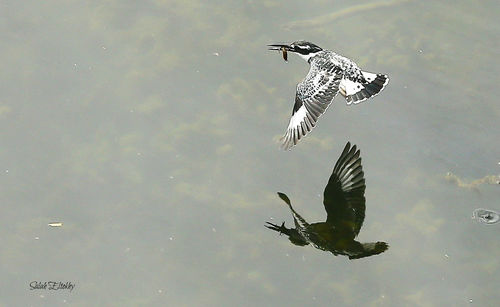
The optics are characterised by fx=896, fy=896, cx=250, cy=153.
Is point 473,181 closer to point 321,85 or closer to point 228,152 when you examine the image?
point 321,85

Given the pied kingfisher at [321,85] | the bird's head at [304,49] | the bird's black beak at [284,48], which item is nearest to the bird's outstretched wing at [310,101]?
the pied kingfisher at [321,85]

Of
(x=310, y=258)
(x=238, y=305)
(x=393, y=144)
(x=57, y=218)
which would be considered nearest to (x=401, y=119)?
(x=393, y=144)

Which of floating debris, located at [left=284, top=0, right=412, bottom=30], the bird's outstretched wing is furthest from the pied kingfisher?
floating debris, located at [left=284, top=0, right=412, bottom=30]

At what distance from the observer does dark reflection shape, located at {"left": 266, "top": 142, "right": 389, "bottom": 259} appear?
827 cm

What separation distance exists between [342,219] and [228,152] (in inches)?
52.8

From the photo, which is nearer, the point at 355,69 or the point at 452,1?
the point at 355,69

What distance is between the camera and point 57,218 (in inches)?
328

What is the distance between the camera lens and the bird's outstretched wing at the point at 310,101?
8.72 m

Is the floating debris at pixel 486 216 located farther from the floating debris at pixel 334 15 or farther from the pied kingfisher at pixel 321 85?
the floating debris at pixel 334 15

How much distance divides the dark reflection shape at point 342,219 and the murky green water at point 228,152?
8cm

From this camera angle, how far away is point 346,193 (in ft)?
28.4

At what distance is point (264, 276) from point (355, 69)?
2.53m

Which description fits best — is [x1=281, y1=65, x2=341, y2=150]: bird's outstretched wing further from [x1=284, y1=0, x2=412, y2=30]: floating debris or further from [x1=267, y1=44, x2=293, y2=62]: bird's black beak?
[x1=284, y1=0, x2=412, y2=30]: floating debris

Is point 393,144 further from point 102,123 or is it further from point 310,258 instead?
point 102,123
